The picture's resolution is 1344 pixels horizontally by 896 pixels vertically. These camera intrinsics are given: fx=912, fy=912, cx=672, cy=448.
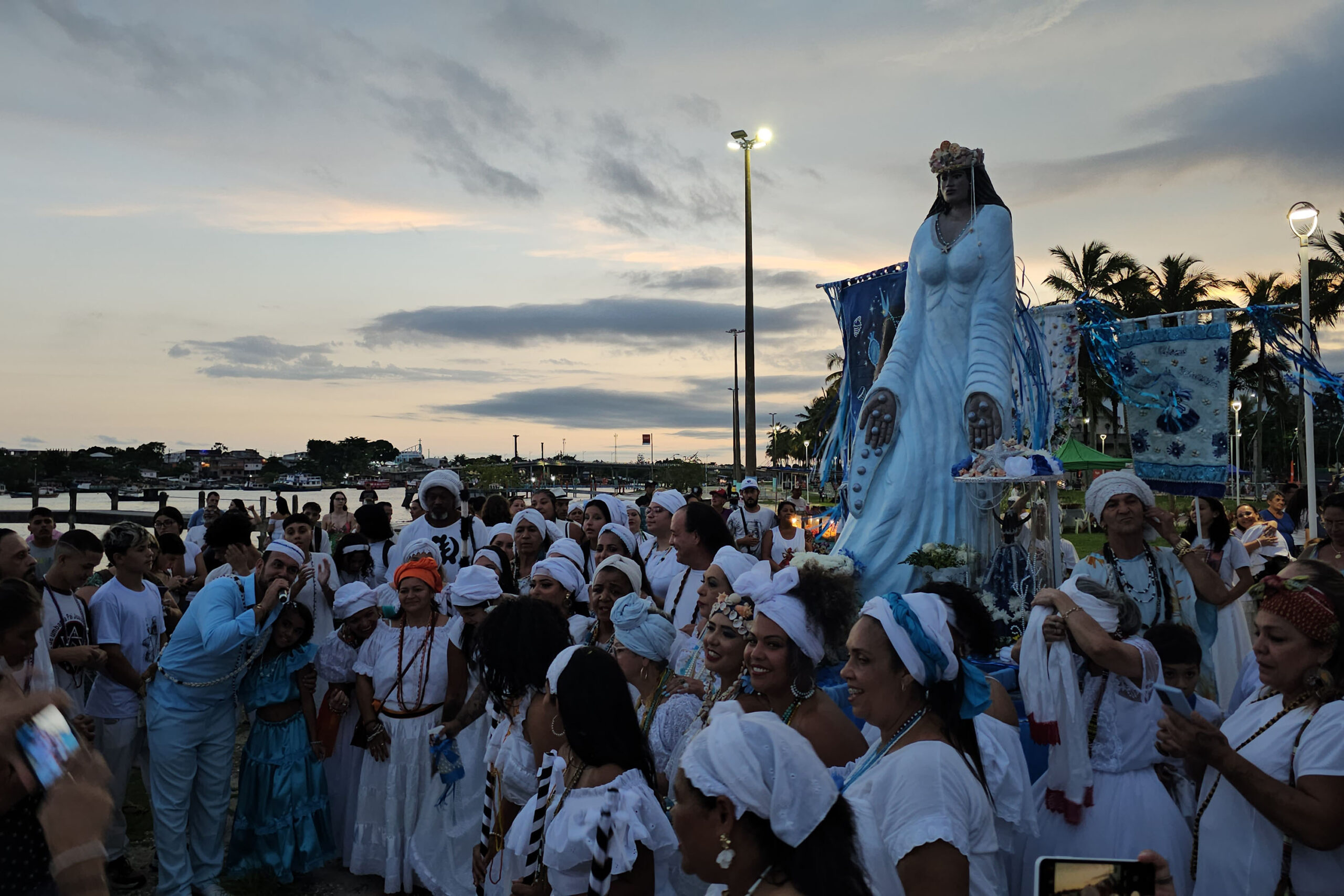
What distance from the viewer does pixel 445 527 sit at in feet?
25.2

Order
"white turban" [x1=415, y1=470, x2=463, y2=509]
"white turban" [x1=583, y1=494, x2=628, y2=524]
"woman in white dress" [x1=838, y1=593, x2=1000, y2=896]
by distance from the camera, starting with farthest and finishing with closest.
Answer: "white turban" [x1=583, y1=494, x2=628, y2=524] < "white turban" [x1=415, y1=470, x2=463, y2=509] < "woman in white dress" [x1=838, y1=593, x2=1000, y2=896]

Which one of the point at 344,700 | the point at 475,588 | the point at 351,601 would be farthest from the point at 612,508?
the point at 475,588

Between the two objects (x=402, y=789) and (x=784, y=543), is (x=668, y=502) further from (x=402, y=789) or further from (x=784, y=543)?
(x=784, y=543)

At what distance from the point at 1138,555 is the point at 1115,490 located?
14.4 inches

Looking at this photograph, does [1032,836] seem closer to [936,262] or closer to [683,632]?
[683,632]

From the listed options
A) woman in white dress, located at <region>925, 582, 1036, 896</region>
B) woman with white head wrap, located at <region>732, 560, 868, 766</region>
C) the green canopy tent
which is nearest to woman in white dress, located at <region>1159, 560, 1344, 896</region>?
woman in white dress, located at <region>925, 582, 1036, 896</region>

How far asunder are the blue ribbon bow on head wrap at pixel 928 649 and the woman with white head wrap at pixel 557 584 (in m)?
2.76

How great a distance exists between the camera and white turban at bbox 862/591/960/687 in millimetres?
2455

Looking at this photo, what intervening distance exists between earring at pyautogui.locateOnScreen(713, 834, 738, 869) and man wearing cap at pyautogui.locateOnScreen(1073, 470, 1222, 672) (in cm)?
318

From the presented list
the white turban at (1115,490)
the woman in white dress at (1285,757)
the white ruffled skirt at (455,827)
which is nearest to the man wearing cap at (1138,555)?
the white turban at (1115,490)

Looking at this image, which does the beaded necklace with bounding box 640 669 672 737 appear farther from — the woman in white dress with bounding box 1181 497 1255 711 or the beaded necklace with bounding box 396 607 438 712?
the woman in white dress with bounding box 1181 497 1255 711

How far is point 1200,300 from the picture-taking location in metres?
40.3

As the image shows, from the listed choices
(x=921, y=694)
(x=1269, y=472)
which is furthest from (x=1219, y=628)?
(x=1269, y=472)

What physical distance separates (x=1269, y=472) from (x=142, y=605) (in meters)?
76.2
